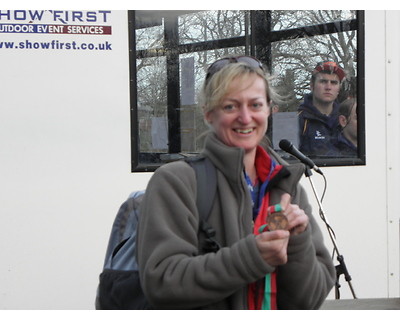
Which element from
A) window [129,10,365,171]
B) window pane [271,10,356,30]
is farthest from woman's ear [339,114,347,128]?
window pane [271,10,356,30]

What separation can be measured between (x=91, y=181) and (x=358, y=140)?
179 centimetres

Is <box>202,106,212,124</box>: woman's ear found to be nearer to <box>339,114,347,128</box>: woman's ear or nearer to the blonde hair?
the blonde hair

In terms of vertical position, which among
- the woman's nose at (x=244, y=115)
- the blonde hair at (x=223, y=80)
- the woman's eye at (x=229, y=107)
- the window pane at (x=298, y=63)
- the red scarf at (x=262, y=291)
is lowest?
the red scarf at (x=262, y=291)

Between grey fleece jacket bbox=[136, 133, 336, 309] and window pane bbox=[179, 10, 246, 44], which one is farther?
window pane bbox=[179, 10, 246, 44]

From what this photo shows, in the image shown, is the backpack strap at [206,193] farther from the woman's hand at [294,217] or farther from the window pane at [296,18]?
the window pane at [296,18]

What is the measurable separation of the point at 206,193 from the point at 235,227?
12 centimetres

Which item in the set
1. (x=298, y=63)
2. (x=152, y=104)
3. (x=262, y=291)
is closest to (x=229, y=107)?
(x=262, y=291)

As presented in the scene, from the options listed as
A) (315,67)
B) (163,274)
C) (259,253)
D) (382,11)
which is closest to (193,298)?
(163,274)

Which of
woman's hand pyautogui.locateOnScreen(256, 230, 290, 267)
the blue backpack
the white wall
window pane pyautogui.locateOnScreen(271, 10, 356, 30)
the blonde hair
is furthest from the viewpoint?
window pane pyautogui.locateOnScreen(271, 10, 356, 30)

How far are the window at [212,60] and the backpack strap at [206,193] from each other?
1913 millimetres

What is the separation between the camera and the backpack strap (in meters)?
A: 1.41

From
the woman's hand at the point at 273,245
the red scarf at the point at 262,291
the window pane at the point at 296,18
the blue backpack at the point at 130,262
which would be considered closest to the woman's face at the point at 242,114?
the blue backpack at the point at 130,262

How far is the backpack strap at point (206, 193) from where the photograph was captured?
4.62ft

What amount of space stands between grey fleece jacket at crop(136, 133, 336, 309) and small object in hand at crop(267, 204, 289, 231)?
5 centimetres
